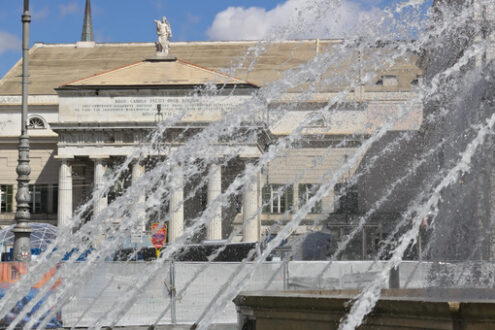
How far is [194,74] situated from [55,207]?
15.2m

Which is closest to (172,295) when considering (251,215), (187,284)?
(187,284)

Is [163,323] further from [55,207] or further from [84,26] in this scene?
[84,26]

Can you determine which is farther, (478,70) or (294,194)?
(294,194)

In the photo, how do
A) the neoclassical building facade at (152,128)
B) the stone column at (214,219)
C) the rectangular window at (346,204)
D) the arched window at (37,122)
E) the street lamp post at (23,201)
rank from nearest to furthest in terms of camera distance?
the street lamp post at (23,201) → the stone column at (214,219) → the neoclassical building facade at (152,128) → the rectangular window at (346,204) → the arched window at (37,122)

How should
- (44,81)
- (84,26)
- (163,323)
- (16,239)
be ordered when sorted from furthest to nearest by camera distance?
(84,26) → (44,81) → (16,239) → (163,323)

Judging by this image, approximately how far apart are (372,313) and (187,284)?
10.6 meters

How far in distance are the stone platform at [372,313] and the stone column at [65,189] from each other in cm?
5371

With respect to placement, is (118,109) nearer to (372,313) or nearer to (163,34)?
(163,34)

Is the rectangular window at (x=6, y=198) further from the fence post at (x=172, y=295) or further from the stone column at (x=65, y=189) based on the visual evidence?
the fence post at (x=172, y=295)

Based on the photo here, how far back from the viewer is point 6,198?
64.2m

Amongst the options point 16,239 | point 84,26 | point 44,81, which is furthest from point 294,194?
point 84,26

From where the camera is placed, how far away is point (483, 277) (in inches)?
410

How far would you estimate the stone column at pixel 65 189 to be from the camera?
59531 mm

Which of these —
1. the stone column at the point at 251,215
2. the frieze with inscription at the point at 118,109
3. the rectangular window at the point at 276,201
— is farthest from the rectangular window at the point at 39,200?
the rectangular window at the point at 276,201
